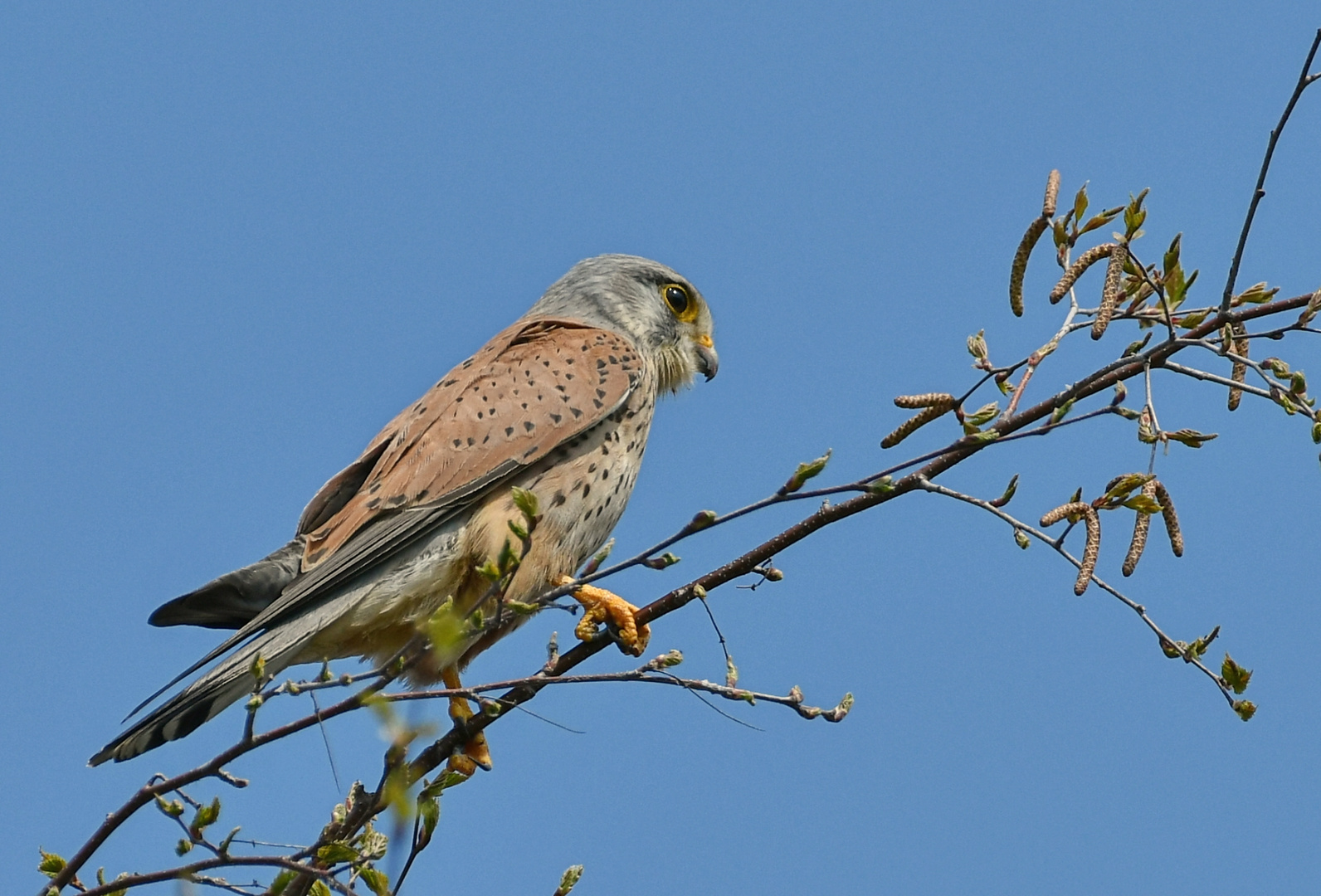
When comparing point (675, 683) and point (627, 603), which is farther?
point (627, 603)

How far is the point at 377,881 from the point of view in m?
2.36

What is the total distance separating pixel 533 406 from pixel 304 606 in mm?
949

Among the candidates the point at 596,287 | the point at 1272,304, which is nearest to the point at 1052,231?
the point at 1272,304

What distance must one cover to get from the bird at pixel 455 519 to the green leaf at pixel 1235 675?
4.86 feet

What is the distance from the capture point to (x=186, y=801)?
7.89ft

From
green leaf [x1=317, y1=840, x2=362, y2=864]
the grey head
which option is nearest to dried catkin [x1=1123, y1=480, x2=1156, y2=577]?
green leaf [x1=317, y1=840, x2=362, y2=864]

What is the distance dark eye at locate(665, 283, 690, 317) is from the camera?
17.3ft

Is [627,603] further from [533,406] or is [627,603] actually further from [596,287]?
[596,287]

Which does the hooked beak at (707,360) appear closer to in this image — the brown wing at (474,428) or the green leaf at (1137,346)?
the brown wing at (474,428)

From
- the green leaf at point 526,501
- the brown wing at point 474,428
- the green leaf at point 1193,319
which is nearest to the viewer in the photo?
the green leaf at point 526,501

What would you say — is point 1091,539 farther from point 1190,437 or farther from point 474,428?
point 474,428

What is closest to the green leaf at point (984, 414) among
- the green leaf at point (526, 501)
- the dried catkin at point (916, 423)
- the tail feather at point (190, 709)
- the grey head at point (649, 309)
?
the dried catkin at point (916, 423)

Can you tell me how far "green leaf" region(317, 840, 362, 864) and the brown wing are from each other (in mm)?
1512

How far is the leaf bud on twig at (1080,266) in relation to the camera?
8.25 feet
